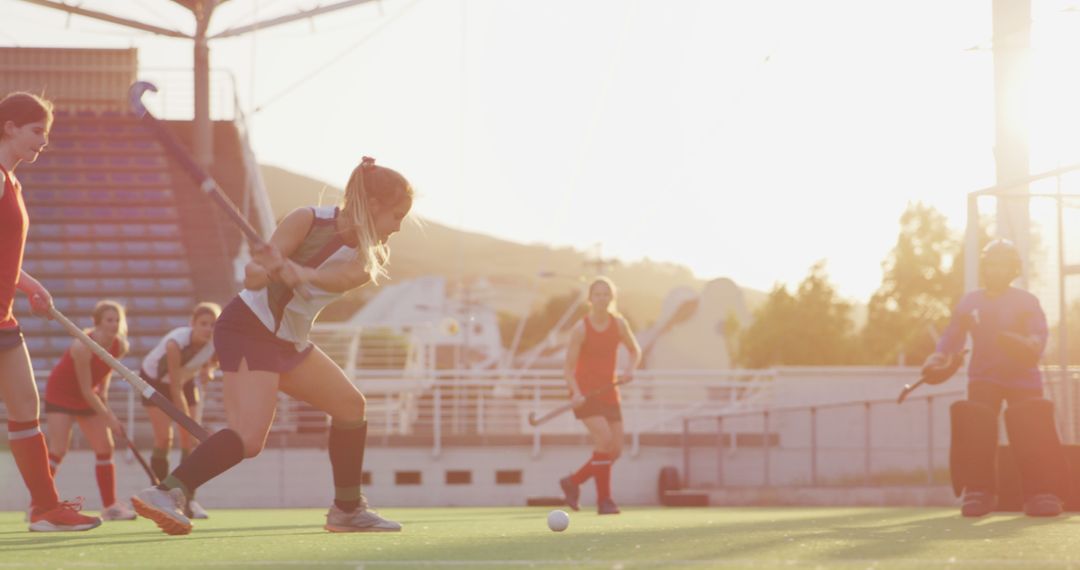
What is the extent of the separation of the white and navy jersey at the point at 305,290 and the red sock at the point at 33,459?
1.50 metres

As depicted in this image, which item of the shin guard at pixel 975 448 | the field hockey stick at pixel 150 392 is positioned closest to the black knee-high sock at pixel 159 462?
the field hockey stick at pixel 150 392

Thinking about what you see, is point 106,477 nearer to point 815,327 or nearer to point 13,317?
point 13,317

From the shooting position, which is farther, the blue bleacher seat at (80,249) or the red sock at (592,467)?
the blue bleacher seat at (80,249)

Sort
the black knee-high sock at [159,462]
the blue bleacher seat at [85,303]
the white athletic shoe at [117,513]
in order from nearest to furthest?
the white athletic shoe at [117,513]
the black knee-high sock at [159,462]
the blue bleacher seat at [85,303]

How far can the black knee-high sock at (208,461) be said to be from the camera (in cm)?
669

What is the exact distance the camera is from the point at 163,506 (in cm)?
660

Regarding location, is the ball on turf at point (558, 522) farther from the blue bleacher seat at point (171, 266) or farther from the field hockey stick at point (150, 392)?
the blue bleacher seat at point (171, 266)

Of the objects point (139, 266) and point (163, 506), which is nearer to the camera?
point (163, 506)

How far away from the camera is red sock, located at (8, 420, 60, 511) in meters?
7.64

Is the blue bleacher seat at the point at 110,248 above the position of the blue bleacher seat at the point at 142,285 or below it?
above

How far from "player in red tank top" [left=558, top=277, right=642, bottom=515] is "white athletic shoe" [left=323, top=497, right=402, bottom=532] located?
16.6 feet

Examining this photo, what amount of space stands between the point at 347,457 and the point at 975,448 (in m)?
4.54

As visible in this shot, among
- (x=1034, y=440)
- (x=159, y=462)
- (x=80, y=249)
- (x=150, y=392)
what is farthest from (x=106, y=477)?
(x=80, y=249)

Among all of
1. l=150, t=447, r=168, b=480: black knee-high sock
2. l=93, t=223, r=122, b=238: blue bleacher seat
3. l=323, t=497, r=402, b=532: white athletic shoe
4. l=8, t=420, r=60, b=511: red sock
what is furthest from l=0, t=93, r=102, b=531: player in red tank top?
l=93, t=223, r=122, b=238: blue bleacher seat
